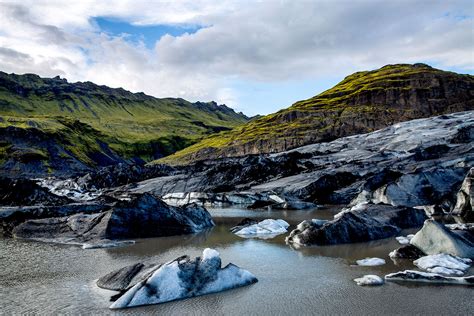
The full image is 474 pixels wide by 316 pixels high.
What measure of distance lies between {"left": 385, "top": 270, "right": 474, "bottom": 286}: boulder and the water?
0.83 m

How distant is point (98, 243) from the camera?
120 feet

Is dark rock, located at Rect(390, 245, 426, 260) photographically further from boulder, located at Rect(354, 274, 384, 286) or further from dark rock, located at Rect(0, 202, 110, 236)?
dark rock, located at Rect(0, 202, 110, 236)

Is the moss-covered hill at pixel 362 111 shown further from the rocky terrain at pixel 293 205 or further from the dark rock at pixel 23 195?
the dark rock at pixel 23 195

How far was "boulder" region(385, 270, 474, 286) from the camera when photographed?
21609mm

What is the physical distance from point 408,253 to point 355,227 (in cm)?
785

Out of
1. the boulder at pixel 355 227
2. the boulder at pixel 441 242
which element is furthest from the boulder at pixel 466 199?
the boulder at pixel 441 242

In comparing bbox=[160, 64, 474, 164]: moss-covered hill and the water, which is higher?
bbox=[160, 64, 474, 164]: moss-covered hill

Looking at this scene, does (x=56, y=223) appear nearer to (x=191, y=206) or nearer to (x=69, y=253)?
(x=69, y=253)

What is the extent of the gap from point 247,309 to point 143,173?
304 ft

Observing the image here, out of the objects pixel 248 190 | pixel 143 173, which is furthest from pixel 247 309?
pixel 143 173

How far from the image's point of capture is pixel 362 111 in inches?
4998

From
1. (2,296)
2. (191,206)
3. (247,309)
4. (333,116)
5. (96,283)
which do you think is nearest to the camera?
(247,309)

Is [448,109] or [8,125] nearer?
[448,109]

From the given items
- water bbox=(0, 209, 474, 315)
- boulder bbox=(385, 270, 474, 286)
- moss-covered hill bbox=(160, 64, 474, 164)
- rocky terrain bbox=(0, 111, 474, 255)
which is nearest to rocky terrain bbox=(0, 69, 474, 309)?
boulder bbox=(385, 270, 474, 286)
